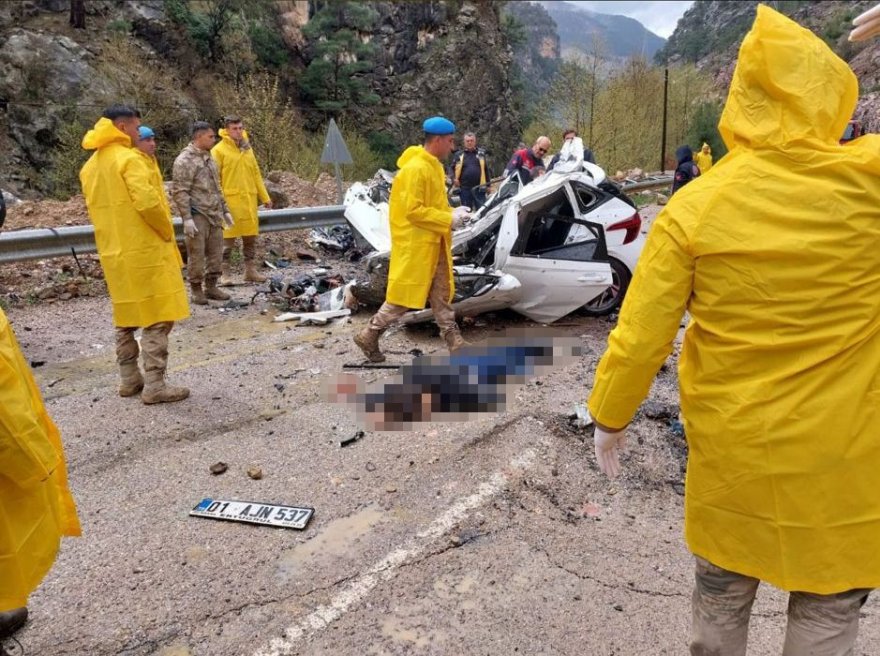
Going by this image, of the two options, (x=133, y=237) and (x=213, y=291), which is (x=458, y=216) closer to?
(x=133, y=237)

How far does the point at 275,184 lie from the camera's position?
42.8ft

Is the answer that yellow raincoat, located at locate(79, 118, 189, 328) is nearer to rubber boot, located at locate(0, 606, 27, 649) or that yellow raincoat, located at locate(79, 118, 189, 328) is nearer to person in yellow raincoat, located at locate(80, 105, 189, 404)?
person in yellow raincoat, located at locate(80, 105, 189, 404)

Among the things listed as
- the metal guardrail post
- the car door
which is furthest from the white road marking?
the metal guardrail post

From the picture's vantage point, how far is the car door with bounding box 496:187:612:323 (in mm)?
6270

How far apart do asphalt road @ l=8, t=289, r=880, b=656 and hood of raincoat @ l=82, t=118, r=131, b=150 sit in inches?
74.1

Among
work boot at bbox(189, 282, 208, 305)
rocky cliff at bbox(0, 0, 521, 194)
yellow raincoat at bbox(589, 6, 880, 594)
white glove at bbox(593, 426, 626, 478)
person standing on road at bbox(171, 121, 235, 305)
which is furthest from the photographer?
rocky cliff at bbox(0, 0, 521, 194)

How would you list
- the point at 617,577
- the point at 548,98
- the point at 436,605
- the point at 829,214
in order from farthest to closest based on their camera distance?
the point at 548,98, the point at 617,577, the point at 436,605, the point at 829,214

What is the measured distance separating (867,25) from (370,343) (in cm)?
417

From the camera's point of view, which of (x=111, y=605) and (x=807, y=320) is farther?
(x=111, y=605)

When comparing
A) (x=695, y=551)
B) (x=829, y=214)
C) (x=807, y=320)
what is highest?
(x=829, y=214)

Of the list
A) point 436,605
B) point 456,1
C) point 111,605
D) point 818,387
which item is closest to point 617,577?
point 436,605

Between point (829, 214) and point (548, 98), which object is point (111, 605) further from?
point (548, 98)

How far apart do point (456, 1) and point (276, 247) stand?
41.1 meters

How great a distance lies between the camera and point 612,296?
686cm
